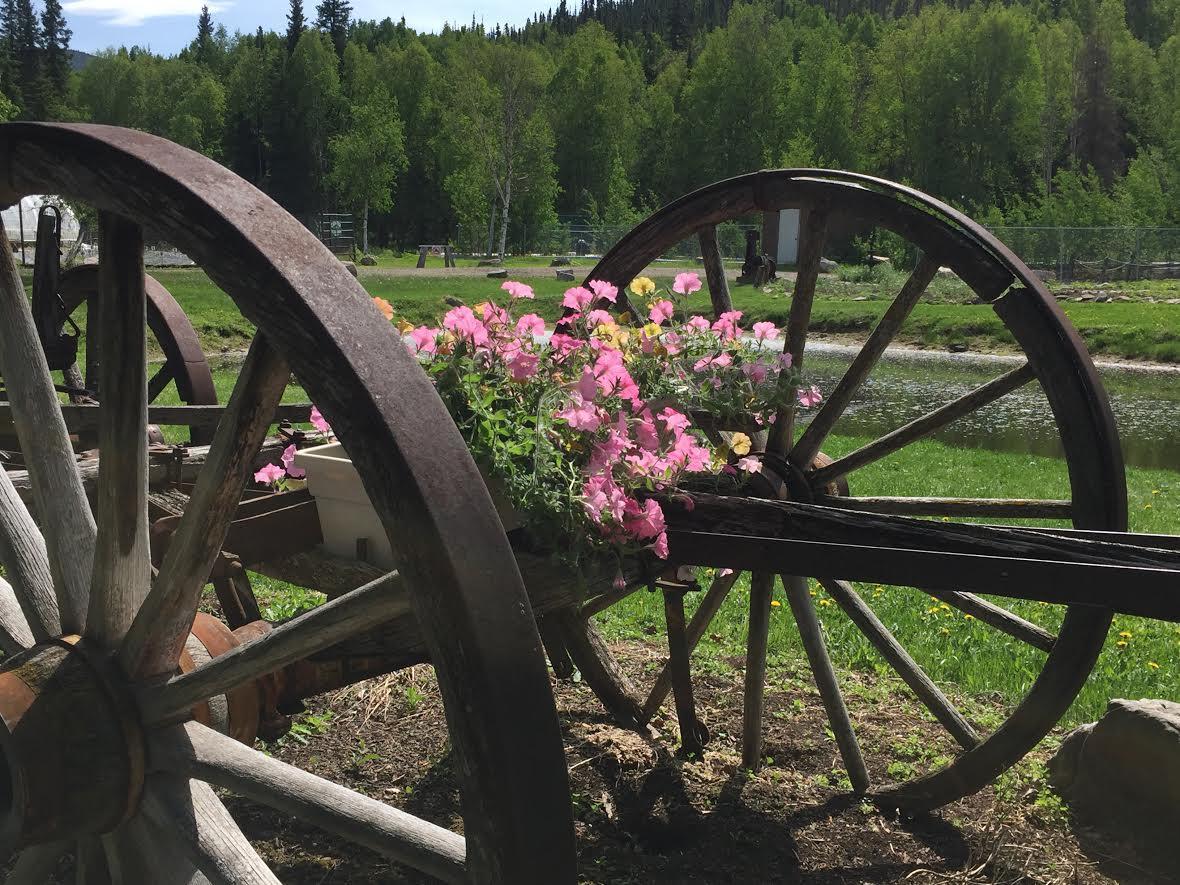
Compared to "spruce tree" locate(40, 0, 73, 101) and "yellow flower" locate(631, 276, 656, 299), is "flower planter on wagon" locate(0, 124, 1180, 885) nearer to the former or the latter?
"yellow flower" locate(631, 276, 656, 299)

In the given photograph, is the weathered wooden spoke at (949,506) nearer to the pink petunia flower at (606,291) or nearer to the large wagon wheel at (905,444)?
the large wagon wheel at (905,444)

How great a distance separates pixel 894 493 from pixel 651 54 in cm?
10650

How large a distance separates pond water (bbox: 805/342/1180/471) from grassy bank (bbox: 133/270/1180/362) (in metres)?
1.03

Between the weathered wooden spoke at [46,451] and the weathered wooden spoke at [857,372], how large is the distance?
1924 mm

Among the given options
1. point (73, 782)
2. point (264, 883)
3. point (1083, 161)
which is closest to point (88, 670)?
point (73, 782)

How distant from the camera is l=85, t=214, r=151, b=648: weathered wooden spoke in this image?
1.87m

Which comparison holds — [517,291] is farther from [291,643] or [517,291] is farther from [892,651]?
[892,651]

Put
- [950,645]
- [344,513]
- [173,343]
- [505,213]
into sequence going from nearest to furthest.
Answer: [344,513], [950,645], [173,343], [505,213]

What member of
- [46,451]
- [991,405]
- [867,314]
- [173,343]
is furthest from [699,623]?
[867,314]

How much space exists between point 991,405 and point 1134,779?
14.2 meters

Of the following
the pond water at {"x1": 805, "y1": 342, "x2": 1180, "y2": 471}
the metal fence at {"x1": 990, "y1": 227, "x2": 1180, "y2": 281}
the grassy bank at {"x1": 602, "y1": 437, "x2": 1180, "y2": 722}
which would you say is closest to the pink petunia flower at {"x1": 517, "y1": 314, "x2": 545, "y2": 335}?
the grassy bank at {"x1": 602, "y1": 437, "x2": 1180, "y2": 722}

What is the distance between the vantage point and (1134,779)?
3.28 m

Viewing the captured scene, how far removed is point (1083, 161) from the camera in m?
69.5

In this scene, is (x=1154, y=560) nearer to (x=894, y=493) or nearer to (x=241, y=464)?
(x=241, y=464)
